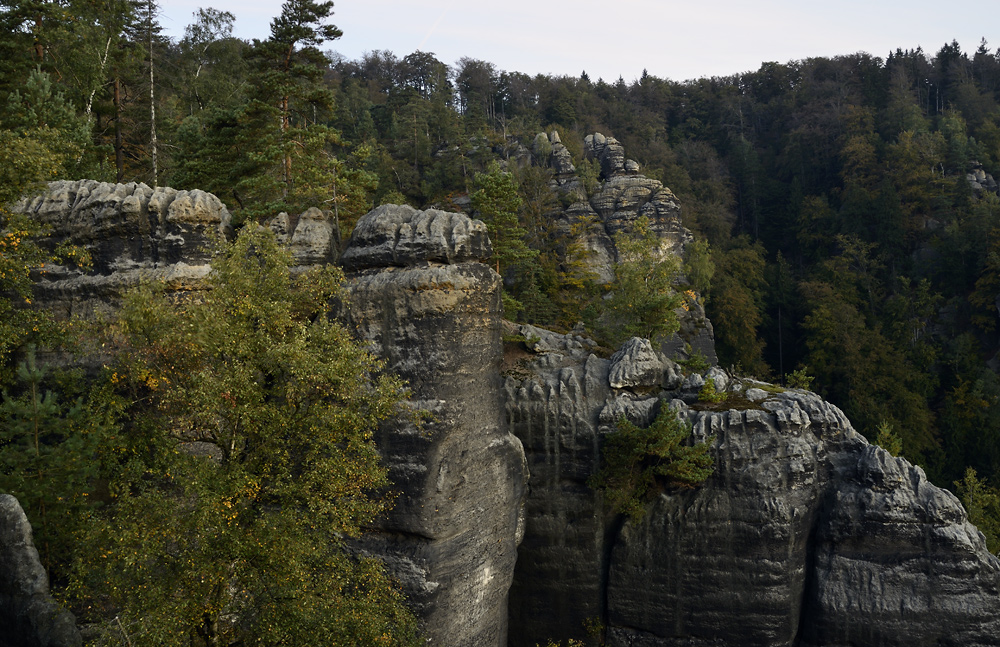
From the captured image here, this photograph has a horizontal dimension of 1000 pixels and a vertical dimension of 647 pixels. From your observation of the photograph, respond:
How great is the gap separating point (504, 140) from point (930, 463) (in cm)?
4216

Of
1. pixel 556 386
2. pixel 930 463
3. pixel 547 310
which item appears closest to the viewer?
pixel 556 386

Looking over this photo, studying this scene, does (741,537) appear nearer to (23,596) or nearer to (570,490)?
(570,490)

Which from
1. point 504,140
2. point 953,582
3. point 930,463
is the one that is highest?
point 504,140

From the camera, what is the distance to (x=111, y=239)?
17.3 m

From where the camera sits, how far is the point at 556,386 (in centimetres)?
2145

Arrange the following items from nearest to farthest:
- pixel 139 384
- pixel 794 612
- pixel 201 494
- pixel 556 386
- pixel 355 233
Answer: pixel 201 494, pixel 139 384, pixel 355 233, pixel 794 612, pixel 556 386

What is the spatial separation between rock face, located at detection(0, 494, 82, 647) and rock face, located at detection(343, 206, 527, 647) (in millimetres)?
6754

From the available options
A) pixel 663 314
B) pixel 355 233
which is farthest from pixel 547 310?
pixel 355 233

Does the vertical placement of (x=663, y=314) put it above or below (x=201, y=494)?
above

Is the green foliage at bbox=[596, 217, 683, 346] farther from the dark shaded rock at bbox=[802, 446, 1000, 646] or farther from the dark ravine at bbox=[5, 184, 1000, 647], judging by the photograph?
the dark shaded rock at bbox=[802, 446, 1000, 646]

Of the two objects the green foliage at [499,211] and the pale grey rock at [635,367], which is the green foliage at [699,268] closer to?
the green foliage at [499,211]

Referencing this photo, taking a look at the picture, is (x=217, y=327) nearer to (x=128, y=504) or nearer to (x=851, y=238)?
(x=128, y=504)

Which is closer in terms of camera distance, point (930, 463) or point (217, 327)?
point (217, 327)

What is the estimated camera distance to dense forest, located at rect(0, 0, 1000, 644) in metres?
23.0
